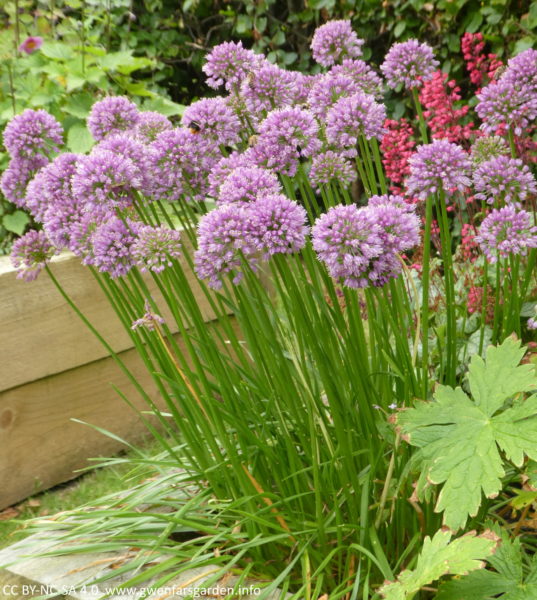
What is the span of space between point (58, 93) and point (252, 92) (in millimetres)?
2393

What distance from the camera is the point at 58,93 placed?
368 centimetres

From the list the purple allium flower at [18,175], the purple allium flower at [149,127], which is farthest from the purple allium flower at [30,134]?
the purple allium flower at [149,127]

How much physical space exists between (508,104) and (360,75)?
37 cm

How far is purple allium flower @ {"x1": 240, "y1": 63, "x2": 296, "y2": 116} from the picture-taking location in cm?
160

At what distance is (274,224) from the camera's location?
125 cm

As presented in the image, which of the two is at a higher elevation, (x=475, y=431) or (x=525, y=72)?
(x=525, y=72)

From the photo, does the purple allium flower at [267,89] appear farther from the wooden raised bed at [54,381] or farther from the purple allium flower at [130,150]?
the wooden raised bed at [54,381]

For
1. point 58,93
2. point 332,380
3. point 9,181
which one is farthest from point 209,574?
point 58,93

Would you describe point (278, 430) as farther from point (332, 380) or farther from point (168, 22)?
point (168, 22)

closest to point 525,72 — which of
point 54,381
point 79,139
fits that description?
point 54,381

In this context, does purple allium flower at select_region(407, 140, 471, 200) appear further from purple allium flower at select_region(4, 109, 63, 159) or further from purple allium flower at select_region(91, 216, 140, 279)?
purple allium flower at select_region(4, 109, 63, 159)

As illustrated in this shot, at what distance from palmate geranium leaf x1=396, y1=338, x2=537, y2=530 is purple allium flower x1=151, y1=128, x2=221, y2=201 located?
27.6 inches

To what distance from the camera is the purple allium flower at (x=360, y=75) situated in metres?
1.77

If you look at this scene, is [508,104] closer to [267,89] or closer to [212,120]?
[267,89]
